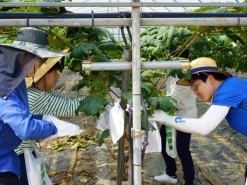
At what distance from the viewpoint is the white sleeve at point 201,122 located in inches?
75.0

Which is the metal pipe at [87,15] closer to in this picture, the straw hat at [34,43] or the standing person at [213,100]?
the straw hat at [34,43]

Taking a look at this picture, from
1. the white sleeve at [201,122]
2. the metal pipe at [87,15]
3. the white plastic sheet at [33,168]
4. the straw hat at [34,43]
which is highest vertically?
the metal pipe at [87,15]

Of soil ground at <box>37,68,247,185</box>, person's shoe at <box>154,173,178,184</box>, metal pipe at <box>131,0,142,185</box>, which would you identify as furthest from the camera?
soil ground at <box>37,68,247,185</box>

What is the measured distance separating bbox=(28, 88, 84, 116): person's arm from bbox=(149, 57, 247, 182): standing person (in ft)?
1.87

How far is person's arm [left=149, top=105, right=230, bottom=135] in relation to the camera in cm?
191

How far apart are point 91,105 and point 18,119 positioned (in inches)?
21.0

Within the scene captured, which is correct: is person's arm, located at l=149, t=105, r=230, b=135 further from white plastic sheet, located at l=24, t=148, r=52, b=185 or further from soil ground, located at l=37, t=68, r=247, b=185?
soil ground, located at l=37, t=68, r=247, b=185

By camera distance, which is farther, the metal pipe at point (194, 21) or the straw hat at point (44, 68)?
the straw hat at point (44, 68)

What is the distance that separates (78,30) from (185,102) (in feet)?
4.86

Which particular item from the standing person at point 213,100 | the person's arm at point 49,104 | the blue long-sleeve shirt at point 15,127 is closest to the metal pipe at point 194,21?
the standing person at point 213,100

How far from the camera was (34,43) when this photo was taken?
1.97 meters

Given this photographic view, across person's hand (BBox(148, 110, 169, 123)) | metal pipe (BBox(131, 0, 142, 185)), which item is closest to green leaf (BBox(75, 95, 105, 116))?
person's hand (BBox(148, 110, 169, 123))

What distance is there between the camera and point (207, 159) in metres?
4.46

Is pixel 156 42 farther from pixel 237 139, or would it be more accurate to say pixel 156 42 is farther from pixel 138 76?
pixel 237 139
